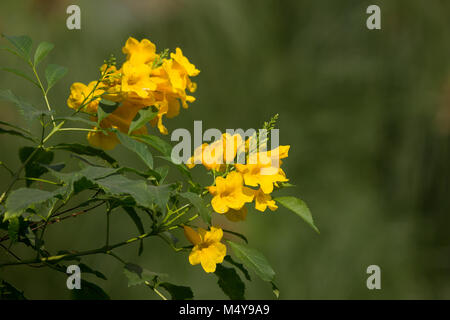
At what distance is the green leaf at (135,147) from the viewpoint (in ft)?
1.75

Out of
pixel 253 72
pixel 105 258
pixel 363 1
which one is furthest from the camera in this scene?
pixel 363 1

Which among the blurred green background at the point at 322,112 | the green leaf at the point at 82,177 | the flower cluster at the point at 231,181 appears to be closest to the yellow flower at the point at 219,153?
the flower cluster at the point at 231,181

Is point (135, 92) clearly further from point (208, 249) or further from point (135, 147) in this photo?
point (208, 249)

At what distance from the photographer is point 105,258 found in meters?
1.44

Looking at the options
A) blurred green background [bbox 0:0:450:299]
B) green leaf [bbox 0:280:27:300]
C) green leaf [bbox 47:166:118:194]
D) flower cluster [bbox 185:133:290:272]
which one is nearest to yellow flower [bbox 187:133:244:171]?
flower cluster [bbox 185:133:290:272]

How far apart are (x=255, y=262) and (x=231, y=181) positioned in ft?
0.30

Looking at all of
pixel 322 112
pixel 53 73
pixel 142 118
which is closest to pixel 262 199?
pixel 142 118

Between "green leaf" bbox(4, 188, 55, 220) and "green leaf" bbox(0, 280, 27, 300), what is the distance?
0.15 meters

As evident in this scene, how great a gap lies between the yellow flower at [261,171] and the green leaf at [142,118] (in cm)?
9

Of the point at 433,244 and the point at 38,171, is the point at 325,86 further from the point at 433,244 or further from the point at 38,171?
the point at 38,171

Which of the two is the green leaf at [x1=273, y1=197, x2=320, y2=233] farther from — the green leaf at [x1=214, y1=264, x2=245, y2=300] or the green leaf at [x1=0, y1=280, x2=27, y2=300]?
the green leaf at [x1=0, y1=280, x2=27, y2=300]

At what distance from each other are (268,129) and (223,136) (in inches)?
1.7

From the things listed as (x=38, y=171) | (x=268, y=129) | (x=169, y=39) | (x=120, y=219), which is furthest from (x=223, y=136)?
(x=169, y=39)

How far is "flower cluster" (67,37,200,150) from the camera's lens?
568mm
